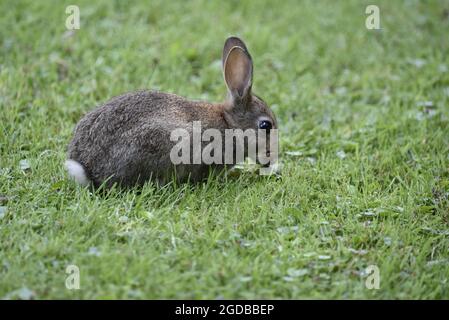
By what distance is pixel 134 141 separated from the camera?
232 inches

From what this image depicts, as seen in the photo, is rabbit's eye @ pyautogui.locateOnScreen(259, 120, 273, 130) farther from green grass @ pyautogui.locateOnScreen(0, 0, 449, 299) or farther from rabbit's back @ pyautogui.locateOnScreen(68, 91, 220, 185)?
rabbit's back @ pyautogui.locateOnScreen(68, 91, 220, 185)

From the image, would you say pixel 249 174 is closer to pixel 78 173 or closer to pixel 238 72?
pixel 238 72

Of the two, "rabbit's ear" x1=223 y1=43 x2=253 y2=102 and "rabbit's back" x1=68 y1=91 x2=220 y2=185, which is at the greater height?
"rabbit's ear" x1=223 y1=43 x2=253 y2=102

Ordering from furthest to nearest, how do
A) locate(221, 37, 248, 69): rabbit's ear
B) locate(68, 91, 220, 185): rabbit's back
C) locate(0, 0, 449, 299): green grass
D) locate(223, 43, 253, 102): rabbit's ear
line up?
locate(221, 37, 248, 69): rabbit's ear
locate(223, 43, 253, 102): rabbit's ear
locate(68, 91, 220, 185): rabbit's back
locate(0, 0, 449, 299): green grass

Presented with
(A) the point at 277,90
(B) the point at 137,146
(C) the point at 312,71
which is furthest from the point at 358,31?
(B) the point at 137,146

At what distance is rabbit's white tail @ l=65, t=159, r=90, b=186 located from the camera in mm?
5895

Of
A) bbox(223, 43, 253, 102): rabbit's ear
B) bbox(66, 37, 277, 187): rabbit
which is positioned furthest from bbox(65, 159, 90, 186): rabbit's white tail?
bbox(223, 43, 253, 102): rabbit's ear

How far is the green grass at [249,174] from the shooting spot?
4852mm

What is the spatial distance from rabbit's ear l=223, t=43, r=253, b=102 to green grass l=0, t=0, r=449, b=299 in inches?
33.3

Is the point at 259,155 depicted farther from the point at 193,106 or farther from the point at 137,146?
the point at 137,146

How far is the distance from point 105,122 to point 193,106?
960mm

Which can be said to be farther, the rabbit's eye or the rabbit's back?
the rabbit's eye

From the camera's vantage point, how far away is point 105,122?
6.00 metres

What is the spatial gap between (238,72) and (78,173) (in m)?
1.90
